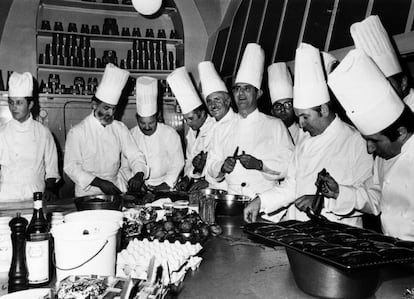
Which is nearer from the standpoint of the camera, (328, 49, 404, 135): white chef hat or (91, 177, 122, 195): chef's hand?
(328, 49, 404, 135): white chef hat

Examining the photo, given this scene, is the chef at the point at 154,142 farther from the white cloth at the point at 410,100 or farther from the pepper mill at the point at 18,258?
the pepper mill at the point at 18,258

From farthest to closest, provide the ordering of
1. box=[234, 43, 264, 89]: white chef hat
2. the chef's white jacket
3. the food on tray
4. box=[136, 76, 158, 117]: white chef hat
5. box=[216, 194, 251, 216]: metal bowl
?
1. box=[136, 76, 158, 117]: white chef hat
2. box=[234, 43, 264, 89]: white chef hat
3. box=[216, 194, 251, 216]: metal bowl
4. the chef's white jacket
5. the food on tray

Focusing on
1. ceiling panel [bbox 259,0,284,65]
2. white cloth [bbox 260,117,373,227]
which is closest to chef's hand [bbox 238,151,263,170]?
white cloth [bbox 260,117,373,227]

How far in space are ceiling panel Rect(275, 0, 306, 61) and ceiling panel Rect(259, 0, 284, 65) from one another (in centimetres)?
14

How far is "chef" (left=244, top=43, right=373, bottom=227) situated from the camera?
2408mm

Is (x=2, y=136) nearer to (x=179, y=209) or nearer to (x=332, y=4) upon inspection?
(x=179, y=209)

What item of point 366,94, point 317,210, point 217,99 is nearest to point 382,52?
point 366,94

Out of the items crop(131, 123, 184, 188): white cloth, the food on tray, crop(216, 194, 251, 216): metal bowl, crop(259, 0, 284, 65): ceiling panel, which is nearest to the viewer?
the food on tray

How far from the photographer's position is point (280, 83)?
389 cm

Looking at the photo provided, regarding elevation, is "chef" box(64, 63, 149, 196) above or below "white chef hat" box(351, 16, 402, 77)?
below

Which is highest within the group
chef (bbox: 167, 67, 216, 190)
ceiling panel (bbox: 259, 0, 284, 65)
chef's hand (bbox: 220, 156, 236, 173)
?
ceiling panel (bbox: 259, 0, 284, 65)

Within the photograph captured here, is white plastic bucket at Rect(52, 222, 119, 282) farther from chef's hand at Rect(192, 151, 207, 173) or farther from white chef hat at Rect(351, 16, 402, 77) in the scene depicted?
chef's hand at Rect(192, 151, 207, 173)

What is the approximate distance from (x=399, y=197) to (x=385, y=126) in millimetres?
386

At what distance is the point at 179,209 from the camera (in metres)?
2.14
